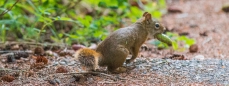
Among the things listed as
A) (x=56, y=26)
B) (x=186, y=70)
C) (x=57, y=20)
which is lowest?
(x=186, y=70)

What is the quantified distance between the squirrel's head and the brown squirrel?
12 millimetres

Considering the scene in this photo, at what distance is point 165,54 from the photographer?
3.94m

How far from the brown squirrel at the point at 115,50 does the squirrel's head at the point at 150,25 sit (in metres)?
0.01

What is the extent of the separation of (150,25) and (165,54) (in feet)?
3.02

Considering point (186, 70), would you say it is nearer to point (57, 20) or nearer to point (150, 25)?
point (150, 25)

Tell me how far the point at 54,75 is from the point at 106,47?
38cm

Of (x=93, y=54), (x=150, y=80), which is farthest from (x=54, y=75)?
(x=150, y=80)

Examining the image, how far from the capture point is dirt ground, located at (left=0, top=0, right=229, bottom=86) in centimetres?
264

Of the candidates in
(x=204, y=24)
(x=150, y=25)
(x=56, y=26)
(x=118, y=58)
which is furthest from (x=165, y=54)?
(x=204, y=24)

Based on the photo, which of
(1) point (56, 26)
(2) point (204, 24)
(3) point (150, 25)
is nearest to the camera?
Result: (3) point (150, 25)

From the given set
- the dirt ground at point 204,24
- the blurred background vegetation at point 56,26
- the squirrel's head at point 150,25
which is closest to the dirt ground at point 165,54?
the dirt ground at point 204,24

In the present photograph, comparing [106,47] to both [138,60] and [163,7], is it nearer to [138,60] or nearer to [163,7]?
[138,60]

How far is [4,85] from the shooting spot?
8.60 ft

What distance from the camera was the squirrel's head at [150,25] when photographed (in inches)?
120
